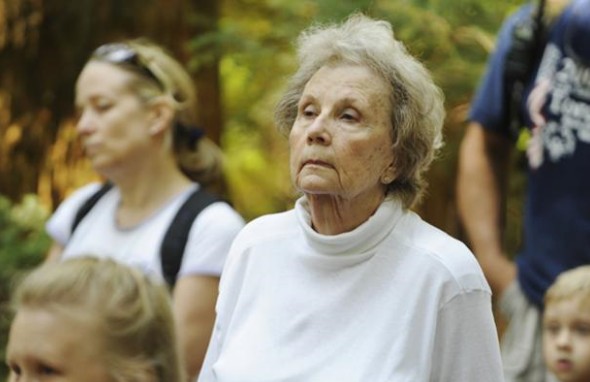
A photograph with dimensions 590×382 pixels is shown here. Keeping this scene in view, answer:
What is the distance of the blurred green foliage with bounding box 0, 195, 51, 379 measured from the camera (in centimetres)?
685

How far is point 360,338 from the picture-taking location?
3.46 metres

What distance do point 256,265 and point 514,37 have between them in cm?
187

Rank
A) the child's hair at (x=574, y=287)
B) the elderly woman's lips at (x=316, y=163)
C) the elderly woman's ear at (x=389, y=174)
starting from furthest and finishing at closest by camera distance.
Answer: the child's hair at (x=574, y=287) < the elderly woman's ear at (x=389, y=174) < the elderly woman's lips at (x=316, y=163)

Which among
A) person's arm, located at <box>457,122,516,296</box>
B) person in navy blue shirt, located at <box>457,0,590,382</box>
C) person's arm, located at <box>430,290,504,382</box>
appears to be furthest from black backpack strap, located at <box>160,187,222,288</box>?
person's arm, located at <box>430,290,504,382</box>

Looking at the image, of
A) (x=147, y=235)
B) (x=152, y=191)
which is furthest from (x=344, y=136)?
(x=152, y=191)

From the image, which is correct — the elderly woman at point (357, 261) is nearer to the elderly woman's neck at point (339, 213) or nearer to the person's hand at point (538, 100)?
the elderly woman's neck at point (339, 213)

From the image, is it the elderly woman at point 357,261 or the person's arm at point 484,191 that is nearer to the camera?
the elderly woman at point 357,261

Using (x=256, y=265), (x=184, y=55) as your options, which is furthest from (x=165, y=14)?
(x=256, y=265)

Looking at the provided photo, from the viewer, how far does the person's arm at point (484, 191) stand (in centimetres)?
550

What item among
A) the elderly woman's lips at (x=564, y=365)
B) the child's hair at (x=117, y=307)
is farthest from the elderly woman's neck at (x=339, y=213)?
the elderly woman's lips at (x=564, y=365)

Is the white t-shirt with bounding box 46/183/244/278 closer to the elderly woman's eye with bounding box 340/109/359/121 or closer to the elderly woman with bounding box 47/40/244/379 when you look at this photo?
the elderly woman with bounding box 47/40/244/379

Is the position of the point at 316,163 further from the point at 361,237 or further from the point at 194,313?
the point at 194,313

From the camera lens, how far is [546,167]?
5.04 meters

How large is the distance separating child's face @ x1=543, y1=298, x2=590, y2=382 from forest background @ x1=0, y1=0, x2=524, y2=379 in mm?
1338
